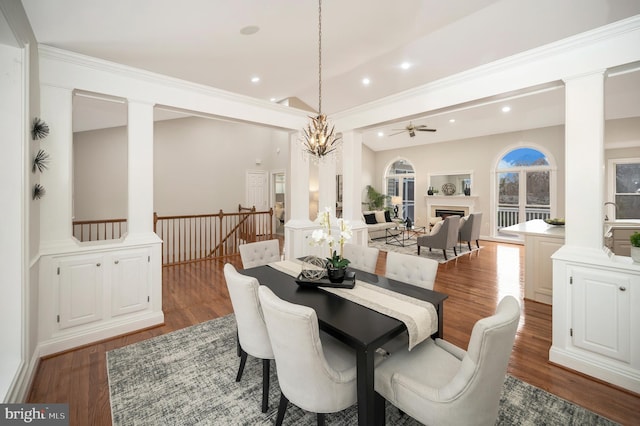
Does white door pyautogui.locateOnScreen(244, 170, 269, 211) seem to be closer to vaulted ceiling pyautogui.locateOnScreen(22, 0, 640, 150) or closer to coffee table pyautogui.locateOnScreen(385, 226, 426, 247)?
vaulted ceiling pyautogui.locateOnScreen(22, 0, 640, 150)

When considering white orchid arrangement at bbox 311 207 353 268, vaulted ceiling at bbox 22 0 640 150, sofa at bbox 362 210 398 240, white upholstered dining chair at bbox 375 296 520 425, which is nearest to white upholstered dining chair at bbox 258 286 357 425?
white upholstered dining chair at bbox 375 296 520 425

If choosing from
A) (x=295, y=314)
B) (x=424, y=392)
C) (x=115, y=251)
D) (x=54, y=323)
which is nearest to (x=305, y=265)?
(x=295, y=314)

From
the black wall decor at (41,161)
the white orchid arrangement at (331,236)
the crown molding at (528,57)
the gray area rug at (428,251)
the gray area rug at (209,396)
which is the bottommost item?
the gray area rug at (209,396)

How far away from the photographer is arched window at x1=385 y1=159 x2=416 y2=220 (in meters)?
10.5

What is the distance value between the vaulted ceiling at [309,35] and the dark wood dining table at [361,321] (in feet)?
7.53

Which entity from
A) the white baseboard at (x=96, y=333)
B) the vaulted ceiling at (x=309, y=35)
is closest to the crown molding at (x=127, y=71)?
the vaulted ceiling at (x=309, y=35)

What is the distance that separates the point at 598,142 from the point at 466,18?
8.40 feet

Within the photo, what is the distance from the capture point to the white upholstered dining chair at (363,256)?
9.42 feet

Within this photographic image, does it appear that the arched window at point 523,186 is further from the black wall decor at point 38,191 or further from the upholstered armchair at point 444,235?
the black wall decor at point 38,191

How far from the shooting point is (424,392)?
1.33 metres

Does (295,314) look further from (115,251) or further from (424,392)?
(115,251)

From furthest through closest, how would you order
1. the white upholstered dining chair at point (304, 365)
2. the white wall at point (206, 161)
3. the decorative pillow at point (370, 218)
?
1. the decorative pillow at point (370, 218)
2. the white wall at point (206, 161)
3. the white upholstered dining chair at point (304, 365)

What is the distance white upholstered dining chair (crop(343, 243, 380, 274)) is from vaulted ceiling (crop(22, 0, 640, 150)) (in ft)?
6.37

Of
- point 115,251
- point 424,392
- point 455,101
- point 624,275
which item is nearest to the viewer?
point 424,392
